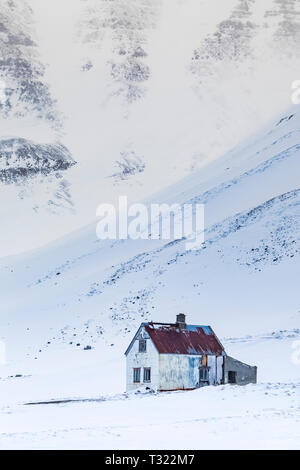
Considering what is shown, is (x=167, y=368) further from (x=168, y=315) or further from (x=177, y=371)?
(x=168, y=315)

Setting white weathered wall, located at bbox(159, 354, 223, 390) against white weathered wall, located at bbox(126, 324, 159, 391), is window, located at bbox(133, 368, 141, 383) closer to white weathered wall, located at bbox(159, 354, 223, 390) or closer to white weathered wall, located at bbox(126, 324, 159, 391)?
white weathered wall, located at bbox(126, 324, 159, 391)

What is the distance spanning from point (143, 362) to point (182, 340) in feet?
8.77

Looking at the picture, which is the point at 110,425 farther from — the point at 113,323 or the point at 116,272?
the point at 116,272

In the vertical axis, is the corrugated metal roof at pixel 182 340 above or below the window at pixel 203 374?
above

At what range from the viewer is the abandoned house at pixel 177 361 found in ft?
171

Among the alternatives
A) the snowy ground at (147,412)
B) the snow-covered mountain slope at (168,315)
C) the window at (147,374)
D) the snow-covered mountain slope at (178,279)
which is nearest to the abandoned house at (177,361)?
the window at (147,374)

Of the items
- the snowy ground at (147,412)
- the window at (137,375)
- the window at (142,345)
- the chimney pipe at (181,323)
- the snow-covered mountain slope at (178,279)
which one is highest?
the snow-covered mountain slope at (178,279)

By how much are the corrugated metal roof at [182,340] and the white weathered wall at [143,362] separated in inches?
20.3

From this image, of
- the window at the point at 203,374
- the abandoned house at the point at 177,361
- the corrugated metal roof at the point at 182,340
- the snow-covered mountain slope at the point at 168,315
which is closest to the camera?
the snow-covered mountain slope at the point at 168,315

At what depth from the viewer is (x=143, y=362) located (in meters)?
52.8

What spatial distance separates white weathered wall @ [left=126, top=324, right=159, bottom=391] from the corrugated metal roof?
20.3 inches

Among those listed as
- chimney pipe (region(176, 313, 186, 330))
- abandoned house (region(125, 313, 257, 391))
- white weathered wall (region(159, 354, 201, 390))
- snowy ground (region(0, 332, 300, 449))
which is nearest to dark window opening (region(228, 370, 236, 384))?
abandoned house (region(125, 313, 257, 391))

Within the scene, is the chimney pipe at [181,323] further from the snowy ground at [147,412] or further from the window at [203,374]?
the snowy ground at [147,412]

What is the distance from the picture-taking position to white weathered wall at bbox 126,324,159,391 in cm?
5200
